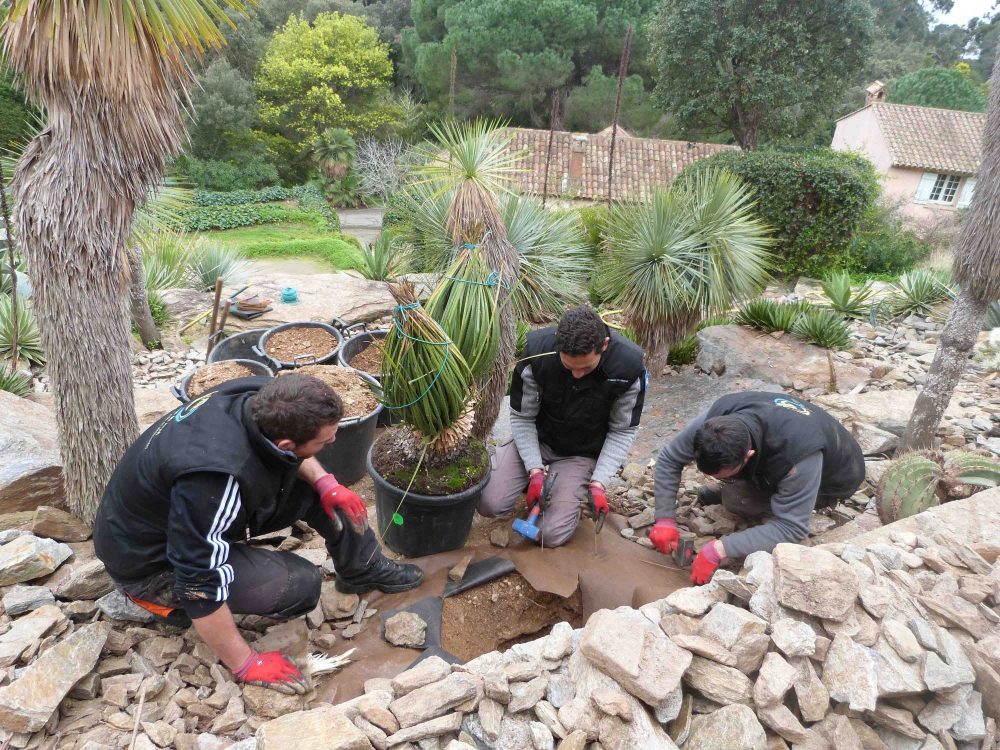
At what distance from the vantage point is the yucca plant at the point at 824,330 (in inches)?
247

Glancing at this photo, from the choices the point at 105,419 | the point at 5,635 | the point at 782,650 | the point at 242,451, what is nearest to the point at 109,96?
the point at 105,419

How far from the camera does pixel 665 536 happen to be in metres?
3.16

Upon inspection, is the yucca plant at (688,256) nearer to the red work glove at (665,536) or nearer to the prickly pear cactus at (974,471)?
the prickly pear cactus at (974,471)

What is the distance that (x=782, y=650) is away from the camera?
6.89 ft

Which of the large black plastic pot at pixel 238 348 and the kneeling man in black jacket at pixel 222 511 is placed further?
the large black plastic pot at pixel 238 348

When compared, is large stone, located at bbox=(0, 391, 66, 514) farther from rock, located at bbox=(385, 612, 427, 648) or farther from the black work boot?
rock, located at bbox=(385, 612, 427, 648)

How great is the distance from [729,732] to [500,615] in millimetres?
1298

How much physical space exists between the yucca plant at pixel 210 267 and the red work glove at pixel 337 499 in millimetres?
5996

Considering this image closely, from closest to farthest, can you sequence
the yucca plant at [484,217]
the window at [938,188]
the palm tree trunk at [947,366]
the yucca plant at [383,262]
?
1. the yucca plant at [484,217]
2. the palm tree trunk at [947,366]
3. the yucca plant at [383,262]
4. the window at [938,188]

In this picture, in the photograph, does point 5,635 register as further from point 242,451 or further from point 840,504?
point 840,504

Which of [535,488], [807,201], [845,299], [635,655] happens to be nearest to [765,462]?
[535,488]

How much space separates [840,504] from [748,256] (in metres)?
2.62

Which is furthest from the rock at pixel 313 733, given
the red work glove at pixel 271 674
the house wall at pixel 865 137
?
the house wall at pixel 865 137

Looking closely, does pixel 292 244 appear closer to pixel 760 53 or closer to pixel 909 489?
→ pixel 760 53
